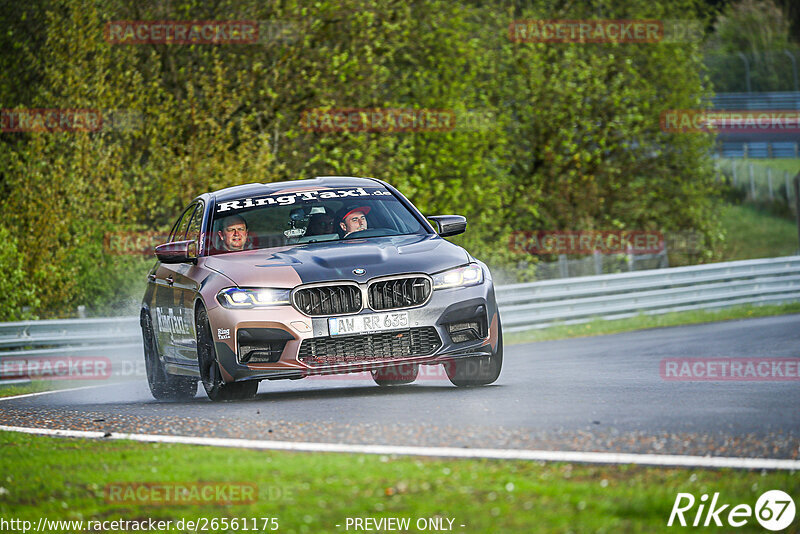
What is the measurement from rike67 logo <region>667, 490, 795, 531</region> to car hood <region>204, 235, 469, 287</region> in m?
4.62

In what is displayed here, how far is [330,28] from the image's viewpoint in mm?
28188

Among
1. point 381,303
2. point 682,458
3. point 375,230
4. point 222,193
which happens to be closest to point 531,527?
point 682,458

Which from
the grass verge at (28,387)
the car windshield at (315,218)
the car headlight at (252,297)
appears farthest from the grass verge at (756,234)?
the car headlight at (252,297)

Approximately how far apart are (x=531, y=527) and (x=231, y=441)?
125 inches

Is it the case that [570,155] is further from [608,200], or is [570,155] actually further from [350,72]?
[350,72]

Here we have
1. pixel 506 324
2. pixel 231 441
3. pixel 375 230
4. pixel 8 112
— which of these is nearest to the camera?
pixel 231 441

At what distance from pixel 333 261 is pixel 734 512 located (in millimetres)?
5109

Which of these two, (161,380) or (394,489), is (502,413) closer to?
(394,489)

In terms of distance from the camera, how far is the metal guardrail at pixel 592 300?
1667cm

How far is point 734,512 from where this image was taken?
Result: 523cm

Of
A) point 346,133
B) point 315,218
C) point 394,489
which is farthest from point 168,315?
point 346,133

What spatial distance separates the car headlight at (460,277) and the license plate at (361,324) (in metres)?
0.47

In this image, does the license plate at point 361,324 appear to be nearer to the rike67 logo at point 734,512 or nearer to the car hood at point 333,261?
the car hood at point 333,261

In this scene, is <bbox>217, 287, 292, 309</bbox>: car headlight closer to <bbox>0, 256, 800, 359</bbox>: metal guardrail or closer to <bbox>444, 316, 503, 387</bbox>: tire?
<bbox>444, 316, 503, 387</bbox>: tire
